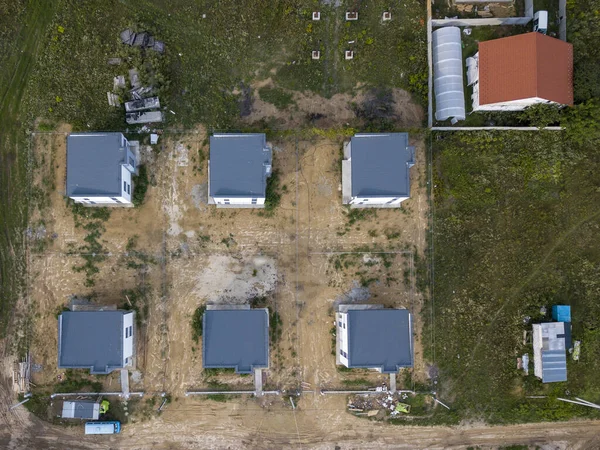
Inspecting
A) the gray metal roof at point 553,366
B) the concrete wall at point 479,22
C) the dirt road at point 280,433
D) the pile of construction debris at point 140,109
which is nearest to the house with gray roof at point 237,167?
the pile of construction debris at point 140,109

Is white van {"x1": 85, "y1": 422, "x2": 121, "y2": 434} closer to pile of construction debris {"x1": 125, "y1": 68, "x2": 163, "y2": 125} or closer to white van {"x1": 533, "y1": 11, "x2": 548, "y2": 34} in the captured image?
pile of construction debris {"x1": 125, "y1": 68, "x2": 163, "y2": 125}

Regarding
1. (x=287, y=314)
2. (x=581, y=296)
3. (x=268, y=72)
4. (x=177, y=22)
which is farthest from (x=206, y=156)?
(x=581, y=296)

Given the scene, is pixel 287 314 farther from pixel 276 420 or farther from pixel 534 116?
pixel 534 116

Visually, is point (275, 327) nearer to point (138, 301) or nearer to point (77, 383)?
point (138, 301)

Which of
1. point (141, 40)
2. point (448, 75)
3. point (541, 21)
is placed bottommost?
point (448, 75)

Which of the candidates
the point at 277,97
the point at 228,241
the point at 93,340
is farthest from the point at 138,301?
the point at 277,97

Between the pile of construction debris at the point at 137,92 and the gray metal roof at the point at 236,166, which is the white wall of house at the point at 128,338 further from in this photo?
the pile of construction debris at the point at 137,92
